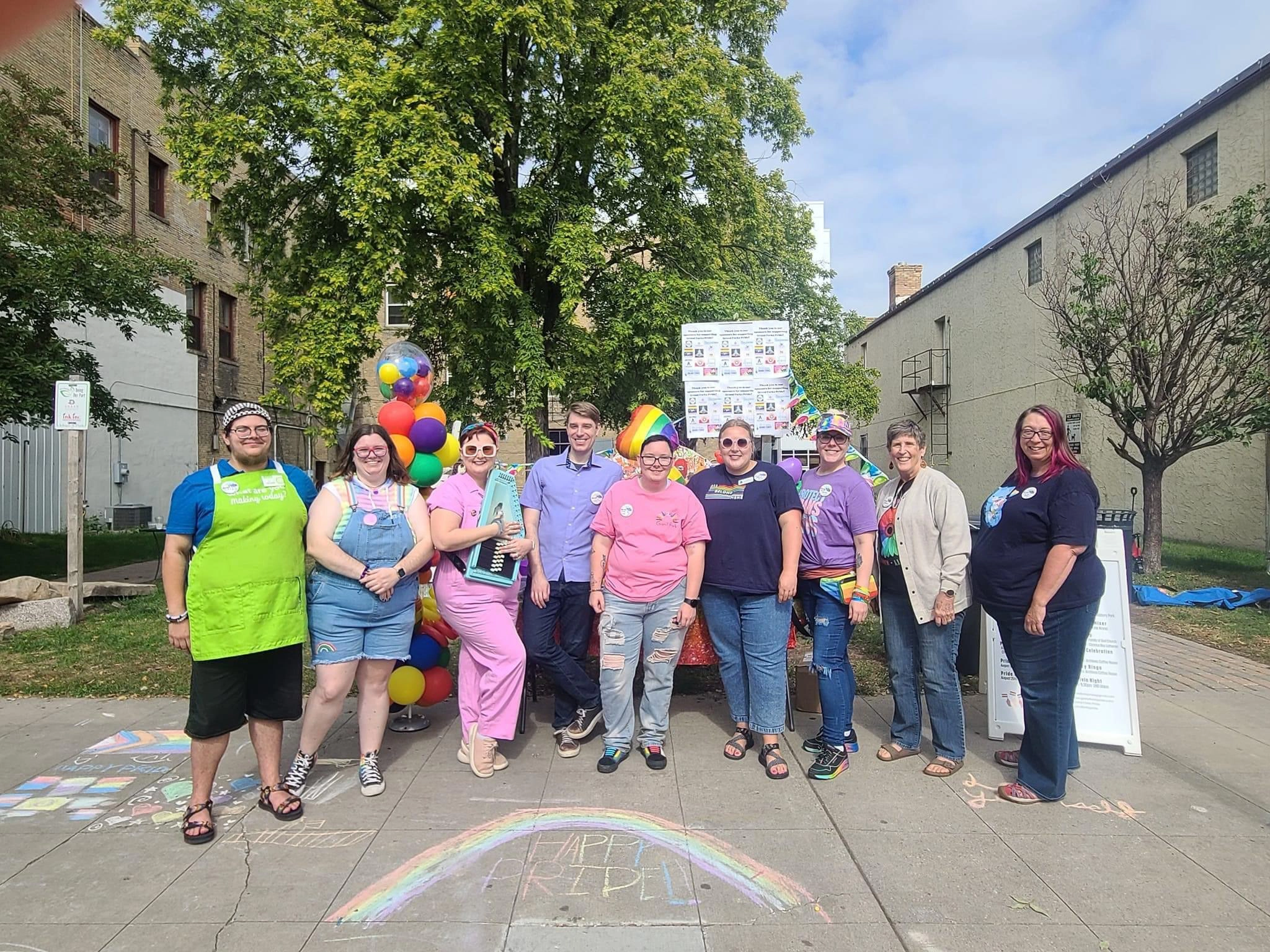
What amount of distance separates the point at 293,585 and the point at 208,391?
21117mm

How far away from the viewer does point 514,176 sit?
1321 centimetres

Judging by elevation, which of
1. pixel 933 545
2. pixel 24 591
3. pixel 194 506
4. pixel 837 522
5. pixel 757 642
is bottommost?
pixel 24 591

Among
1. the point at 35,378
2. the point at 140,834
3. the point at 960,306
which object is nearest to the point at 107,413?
the point at 35,378

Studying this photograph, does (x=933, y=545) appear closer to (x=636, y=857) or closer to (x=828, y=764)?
(x=828, y=764)

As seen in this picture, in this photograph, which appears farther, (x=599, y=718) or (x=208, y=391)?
(x=208, y=391)

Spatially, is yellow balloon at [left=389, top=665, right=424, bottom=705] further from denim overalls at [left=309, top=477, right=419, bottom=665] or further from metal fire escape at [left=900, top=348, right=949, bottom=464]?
metal fire escape at [left=900, top=348, right=949, bottom=464]

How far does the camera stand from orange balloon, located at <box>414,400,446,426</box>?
4816 mm

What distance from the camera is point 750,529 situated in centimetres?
410

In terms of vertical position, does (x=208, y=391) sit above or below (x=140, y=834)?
above

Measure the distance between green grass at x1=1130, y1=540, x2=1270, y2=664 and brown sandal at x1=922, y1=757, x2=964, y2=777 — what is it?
14.5 feet

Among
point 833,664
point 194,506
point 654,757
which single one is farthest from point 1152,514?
point 194,506

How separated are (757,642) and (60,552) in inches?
582

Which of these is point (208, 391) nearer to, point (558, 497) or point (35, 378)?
point (35, 378)

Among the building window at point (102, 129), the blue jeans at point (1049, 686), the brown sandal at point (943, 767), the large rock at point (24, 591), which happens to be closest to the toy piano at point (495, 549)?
the brown sandal at point (943, 767)
